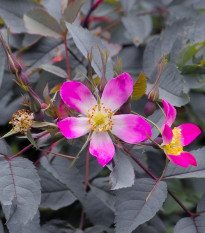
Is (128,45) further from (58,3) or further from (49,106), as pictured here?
(49,106)

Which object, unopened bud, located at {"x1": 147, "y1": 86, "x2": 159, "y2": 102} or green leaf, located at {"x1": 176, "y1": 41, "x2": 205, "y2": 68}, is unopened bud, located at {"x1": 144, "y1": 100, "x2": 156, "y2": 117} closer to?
unopened bud, located at {"x1": 147, "y1": 86, "x2": 159, "y2": 102}

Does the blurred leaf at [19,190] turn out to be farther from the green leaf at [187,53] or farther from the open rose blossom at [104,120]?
the green leaf at [187,53]

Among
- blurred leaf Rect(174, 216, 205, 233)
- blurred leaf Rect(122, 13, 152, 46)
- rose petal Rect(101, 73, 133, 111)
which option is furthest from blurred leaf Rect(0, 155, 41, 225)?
blurred leaf Rect(122, 13, 152, 46)

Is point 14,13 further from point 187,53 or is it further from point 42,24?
point 187,53

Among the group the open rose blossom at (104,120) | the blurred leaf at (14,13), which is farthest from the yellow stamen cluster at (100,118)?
the blurred leaf at (14,13)

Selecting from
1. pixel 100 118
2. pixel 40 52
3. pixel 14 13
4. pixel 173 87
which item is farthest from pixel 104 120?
pixel 14 13

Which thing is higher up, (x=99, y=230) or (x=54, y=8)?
(x=54, y=8)
